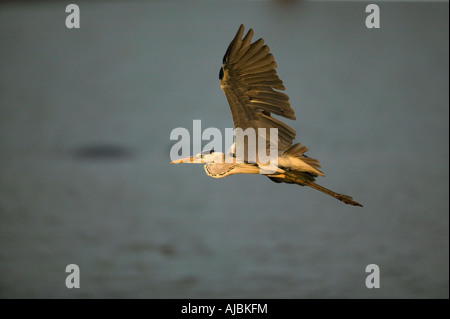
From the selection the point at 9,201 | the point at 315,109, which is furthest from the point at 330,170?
the point at 9,201

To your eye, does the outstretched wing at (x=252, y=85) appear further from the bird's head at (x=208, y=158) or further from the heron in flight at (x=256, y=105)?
the bird's head at (x=208, y=158)

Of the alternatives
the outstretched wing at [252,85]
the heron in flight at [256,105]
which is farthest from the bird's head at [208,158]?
the outstretched wing at [252,85]

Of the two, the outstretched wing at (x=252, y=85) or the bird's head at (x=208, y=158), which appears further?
the bird's head at (x=208, y=158)

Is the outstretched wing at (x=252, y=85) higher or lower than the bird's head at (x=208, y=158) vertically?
higher

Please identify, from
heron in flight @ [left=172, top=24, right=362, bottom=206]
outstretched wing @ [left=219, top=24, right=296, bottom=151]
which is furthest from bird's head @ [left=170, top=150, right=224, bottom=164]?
outstretched wing @ [left=219, top=24, right=296, bottom=151]

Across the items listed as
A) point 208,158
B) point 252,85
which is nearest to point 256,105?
point 252,85

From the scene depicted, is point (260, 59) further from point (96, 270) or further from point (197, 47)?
point (197, 47)

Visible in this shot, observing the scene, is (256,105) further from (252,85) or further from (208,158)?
(208,158)
